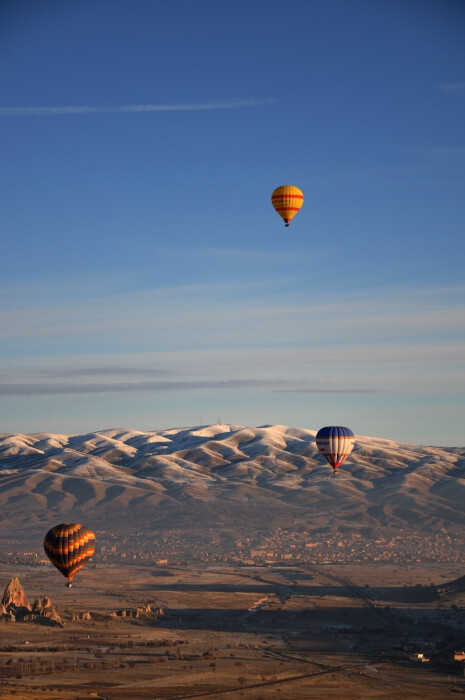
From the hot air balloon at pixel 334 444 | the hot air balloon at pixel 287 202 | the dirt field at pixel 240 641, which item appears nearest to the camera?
the dirt field at pixel 240 641

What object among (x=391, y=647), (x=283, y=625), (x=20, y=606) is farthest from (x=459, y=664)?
(x=20, y=606)

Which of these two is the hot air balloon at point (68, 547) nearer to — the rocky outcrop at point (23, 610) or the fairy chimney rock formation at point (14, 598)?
the rocky outcrop at point (23, 610)

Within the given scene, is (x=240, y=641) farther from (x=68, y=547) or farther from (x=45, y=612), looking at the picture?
(x=45, y=612)

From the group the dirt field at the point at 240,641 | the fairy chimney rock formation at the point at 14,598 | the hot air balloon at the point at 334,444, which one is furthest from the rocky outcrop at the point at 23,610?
the hot air balloon at the point at 334,444

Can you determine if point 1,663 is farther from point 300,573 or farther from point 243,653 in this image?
point 300,573

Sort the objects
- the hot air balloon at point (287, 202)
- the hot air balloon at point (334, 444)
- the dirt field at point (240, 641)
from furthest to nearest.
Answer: the hot air balloon at point (334, 444) → the hot air balloon at point (287, 202) → the dirt field at point (240, 641)

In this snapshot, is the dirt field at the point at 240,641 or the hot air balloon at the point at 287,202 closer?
the dirt field at the point at 240,641

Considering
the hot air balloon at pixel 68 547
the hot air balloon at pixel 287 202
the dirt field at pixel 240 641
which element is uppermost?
the hot air balloon at pixel 287 202
